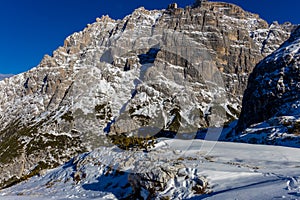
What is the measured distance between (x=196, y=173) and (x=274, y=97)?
47446mm

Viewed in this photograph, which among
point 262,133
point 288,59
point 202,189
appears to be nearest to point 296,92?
point 288,59

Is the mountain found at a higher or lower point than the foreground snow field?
higher

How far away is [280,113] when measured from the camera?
46969mm

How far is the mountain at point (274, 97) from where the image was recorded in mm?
35544

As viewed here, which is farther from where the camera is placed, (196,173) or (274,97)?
(274,97)

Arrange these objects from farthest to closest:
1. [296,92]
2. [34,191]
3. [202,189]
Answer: [296,92] → [34,191] → [202,189]

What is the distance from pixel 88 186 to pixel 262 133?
23.1 m

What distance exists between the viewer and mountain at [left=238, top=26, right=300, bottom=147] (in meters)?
35.5

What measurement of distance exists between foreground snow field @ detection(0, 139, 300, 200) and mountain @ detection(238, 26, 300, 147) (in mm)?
13572

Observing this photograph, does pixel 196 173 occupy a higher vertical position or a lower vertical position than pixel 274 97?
lower

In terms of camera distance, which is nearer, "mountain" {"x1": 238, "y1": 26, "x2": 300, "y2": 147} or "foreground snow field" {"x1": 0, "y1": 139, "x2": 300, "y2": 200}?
"foreground snow field" {"x1": 0, "y1": 139, "x2": 300, "y2": 200}

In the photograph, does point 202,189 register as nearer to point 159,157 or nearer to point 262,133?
point 159,157

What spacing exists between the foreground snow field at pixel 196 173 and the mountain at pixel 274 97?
44.5ft

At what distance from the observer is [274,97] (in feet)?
188
